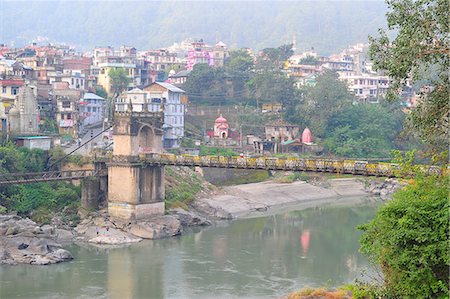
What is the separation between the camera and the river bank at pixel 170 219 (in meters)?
34.4

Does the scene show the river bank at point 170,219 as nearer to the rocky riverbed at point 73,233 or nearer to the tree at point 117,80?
the rocky riverbed at point 73,233

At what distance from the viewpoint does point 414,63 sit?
713 inches

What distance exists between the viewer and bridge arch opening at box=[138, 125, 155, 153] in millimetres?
43781

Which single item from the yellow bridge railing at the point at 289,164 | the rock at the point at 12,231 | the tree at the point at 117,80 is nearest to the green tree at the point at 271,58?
the tree at the point at 117,80

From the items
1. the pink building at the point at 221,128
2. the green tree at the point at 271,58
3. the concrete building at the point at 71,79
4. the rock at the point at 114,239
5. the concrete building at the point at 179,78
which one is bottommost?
the rock at the point at 114,239

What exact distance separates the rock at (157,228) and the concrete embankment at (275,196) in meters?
5.77

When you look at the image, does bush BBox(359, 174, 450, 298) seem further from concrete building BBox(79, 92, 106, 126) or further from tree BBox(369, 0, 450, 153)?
concrete building BBox(79, 92, 106, 126)

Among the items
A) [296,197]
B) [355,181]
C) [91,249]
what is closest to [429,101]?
[91,249]

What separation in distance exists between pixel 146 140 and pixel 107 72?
28488 mm

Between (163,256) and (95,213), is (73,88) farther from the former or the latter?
(163,256)

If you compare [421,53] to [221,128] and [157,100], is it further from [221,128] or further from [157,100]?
[221,128]

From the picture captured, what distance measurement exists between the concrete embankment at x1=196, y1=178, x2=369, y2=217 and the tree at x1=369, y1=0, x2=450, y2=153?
28559 mm

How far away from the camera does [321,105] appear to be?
231 ft

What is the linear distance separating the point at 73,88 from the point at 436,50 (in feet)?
161
